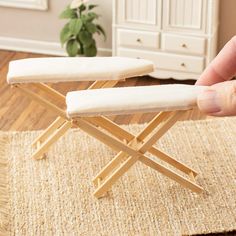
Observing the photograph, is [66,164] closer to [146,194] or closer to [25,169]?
[25,169]

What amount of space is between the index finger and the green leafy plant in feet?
6.44

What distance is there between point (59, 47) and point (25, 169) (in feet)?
4.58

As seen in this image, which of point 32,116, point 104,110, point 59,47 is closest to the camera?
point 104,110

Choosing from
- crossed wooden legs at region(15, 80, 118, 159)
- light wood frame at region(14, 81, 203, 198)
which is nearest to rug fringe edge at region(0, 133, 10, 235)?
crossed wooden legs at region(15, 80, 118, 159)

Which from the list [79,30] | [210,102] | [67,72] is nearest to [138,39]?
[79,30]

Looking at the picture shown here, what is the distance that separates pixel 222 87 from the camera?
1811 millimetres

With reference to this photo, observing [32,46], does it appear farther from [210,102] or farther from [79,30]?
[210,102]

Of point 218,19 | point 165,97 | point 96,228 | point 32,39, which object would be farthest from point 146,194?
point 32,39


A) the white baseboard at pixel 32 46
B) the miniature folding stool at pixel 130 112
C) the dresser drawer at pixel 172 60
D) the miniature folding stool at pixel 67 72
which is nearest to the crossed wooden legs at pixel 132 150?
the miniature folding stool at pixel 130 112

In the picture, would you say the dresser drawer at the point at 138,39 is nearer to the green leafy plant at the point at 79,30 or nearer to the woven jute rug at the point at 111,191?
the green leafy plant at the point at 79,30

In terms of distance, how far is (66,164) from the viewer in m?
2.98

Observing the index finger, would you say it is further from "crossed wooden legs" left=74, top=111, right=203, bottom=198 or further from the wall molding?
the wall molding

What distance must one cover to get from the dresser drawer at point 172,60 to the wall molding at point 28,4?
2.00ft

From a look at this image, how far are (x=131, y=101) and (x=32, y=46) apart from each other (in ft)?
6.13
